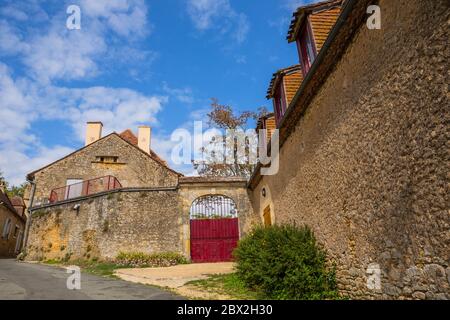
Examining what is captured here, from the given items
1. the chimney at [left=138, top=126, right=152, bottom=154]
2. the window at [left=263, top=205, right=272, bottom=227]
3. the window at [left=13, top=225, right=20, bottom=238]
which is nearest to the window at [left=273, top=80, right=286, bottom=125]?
the window at [left=263, top=205, right=272, bottom=227]

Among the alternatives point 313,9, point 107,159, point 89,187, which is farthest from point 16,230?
point 313,9

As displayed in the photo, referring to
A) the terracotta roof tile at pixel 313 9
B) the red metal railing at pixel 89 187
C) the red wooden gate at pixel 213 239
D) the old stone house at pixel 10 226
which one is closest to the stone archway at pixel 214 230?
the red wooden gate at pixel 213 239

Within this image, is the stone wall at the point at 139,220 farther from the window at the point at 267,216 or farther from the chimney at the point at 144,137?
the chimney at the point at 144,137

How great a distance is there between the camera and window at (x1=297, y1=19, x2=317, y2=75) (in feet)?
22.5

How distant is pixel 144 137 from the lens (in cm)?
2520

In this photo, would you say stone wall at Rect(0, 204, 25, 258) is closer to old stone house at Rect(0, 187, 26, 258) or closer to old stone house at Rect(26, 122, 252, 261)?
old stone house at Rect(0, 187, 26, 258)

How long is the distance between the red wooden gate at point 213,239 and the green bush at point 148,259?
92cm

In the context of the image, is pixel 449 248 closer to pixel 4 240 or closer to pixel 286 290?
pixel 286 290

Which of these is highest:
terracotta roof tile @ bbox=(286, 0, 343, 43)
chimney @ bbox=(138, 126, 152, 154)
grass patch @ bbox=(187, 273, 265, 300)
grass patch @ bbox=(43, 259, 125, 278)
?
chimney @ bbox=(138, 126, 152, 154)

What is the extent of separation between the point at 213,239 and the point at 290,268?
9.33 m

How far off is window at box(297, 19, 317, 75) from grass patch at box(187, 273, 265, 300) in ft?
15.9

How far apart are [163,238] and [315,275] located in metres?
9.60

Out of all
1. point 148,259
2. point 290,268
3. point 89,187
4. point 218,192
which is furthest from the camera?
point 89,187

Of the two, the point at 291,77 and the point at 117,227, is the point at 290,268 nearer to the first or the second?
the point at 291,77
